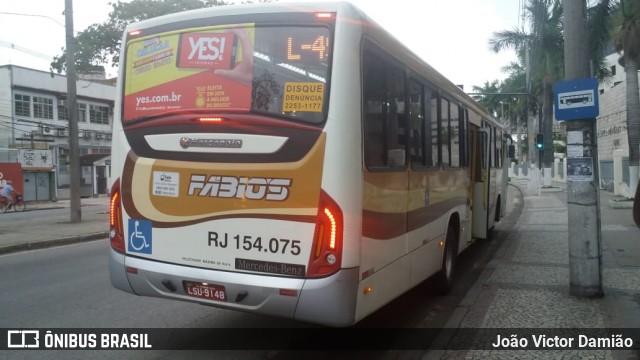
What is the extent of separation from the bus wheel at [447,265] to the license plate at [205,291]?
3.42 m

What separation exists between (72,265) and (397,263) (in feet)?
22.4

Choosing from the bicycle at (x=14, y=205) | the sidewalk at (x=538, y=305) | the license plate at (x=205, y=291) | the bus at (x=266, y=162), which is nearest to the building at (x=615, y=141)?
the sidewalk at (x=538, y=305)

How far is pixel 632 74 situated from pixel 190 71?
19906 millimetres

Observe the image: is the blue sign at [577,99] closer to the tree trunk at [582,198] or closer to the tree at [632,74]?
the tree trunk at [582,198]

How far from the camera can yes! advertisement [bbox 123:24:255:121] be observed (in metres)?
4.16

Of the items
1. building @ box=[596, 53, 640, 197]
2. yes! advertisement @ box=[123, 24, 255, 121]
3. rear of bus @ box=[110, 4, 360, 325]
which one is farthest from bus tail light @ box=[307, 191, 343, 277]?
building @ box=[596, 53, 640, 197]

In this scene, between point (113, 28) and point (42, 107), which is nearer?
point (113, 28)

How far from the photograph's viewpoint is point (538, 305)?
19.7 feet

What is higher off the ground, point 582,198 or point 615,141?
point 615,141

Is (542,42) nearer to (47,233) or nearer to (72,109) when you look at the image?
(72,109)

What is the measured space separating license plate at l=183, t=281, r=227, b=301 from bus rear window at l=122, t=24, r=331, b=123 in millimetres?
1455

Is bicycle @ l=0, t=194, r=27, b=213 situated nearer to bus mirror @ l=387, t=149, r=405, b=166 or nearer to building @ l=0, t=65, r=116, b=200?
building @ l=0, t=65, r=116, b=200

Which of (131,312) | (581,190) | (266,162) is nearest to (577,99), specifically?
(581,190)

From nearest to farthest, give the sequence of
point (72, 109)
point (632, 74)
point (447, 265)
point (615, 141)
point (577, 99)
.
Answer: point (577, 99)
point (447, 265)
point (72, 109)
point (632, 74)
point (615, 141)
